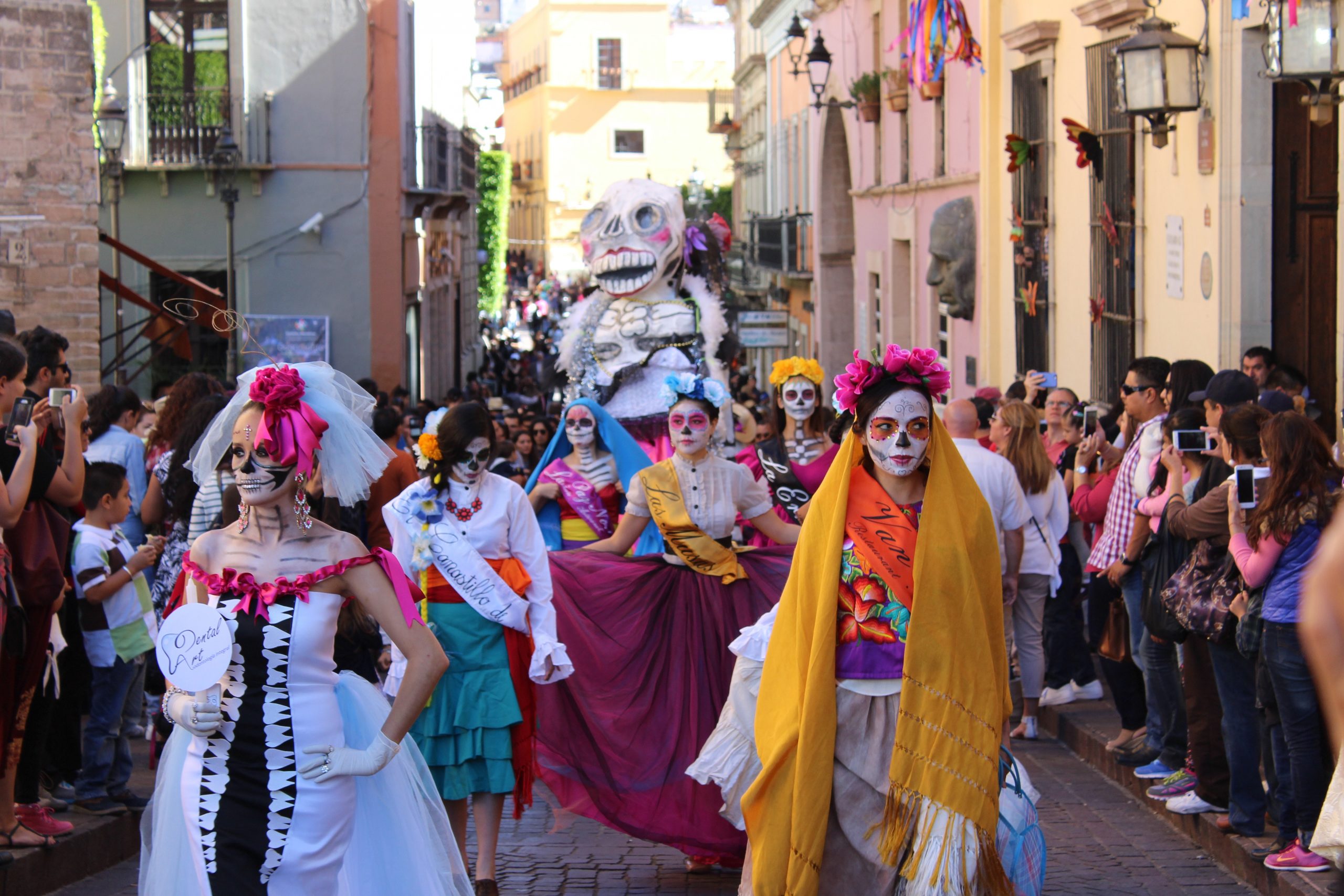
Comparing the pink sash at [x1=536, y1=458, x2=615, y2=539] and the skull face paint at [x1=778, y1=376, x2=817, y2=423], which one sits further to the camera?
the skull face paint at [x1=778, y1=376, x2=817, y2=423]

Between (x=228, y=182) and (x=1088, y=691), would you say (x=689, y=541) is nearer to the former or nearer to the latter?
(x=1088, y=691)

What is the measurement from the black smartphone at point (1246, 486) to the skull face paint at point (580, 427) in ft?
11.3

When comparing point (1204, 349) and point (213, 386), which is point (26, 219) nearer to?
point (213, 386)

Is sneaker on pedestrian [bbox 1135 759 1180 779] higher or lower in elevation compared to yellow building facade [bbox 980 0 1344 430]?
lower

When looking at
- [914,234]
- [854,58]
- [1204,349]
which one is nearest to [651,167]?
[854,58]

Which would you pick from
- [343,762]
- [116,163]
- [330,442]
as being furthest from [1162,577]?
[116,163]

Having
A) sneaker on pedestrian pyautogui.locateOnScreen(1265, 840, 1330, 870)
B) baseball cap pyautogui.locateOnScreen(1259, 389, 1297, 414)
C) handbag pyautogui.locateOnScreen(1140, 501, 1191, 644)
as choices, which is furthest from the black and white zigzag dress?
baseball cap pyautogui.locateOnScreen(1259, 389, 1297, 414)

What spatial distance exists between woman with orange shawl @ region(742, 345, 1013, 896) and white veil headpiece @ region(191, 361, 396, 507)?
1.35 meters

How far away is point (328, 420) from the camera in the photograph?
426cm

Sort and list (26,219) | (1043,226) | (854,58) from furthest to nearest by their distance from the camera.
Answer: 1. (854,58)
2. (1043,226)
3. (26,219)

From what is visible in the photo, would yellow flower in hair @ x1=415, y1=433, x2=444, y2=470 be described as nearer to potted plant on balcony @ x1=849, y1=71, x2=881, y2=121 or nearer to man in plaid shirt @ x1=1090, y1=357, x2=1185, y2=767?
man in plaid shirt @ x1=1090, y1=357, x2=1185, y2=767

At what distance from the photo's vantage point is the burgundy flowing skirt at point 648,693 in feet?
21.1

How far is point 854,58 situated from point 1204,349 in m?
16.3

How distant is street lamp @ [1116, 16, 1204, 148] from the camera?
33.1 ft
